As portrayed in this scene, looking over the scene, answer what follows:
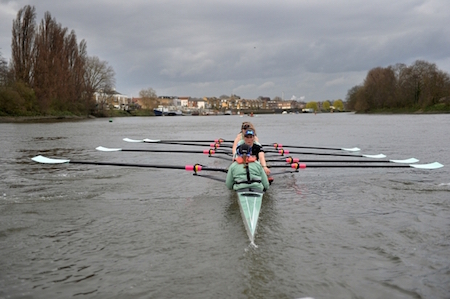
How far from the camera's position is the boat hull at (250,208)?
16.4 feet

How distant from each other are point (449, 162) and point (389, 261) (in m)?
9.64

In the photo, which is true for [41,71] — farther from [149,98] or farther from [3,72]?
[149,98]

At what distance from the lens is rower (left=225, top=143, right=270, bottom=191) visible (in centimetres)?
646

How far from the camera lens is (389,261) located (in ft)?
14.3

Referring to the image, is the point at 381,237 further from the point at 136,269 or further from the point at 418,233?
the point at 136,269

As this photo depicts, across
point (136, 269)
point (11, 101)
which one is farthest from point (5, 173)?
point (11, 101)

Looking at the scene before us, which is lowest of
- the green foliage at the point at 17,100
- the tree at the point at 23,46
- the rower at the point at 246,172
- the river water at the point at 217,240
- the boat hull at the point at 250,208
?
the river water at the point at 217,240

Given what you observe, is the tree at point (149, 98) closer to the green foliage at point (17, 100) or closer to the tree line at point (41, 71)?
the tree line at point (41, 71)

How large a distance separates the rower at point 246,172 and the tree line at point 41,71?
46525 millimetres

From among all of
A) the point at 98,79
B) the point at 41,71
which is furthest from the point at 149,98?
the point at 41,71

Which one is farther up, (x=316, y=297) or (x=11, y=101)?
(x=11, y=101)

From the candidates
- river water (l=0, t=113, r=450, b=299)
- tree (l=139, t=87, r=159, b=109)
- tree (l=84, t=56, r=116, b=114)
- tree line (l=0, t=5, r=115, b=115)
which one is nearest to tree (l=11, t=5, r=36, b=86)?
tree line (l=0, t=5, r=115, b=115)

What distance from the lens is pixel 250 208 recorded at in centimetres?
550

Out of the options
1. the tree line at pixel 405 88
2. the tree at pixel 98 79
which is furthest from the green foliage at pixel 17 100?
the tree line at pixel 405 88
